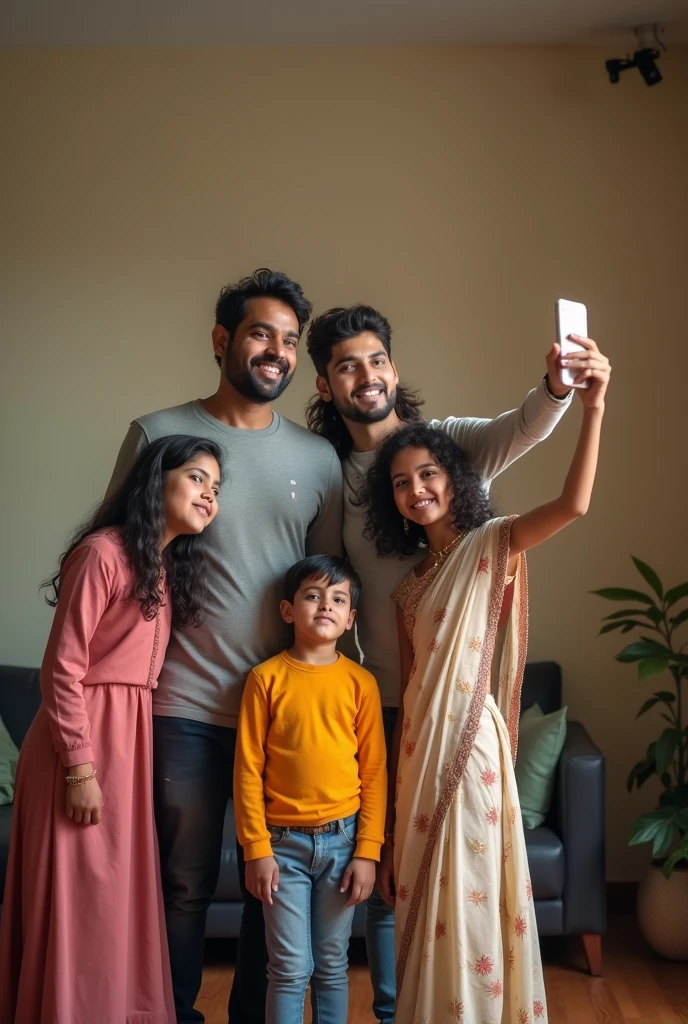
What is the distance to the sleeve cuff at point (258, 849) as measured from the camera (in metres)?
1.89

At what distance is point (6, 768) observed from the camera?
317 cm

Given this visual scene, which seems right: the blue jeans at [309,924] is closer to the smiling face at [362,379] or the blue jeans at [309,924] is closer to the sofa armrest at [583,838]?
the smiling face at [362,379]

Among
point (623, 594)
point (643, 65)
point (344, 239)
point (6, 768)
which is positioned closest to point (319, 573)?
point (623, 594)

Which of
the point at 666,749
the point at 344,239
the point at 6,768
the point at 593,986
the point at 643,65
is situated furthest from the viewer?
the point at 344,239

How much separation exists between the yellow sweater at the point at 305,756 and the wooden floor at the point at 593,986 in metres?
1.03

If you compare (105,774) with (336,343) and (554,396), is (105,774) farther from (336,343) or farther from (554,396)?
(554,396)

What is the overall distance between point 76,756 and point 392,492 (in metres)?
0.78

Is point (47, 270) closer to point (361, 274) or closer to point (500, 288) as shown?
point (361, 274)

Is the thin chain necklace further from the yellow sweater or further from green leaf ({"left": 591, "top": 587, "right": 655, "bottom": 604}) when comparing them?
green leaf ({"left": 591, "top": 587, "right": 655, "bottom": 604})

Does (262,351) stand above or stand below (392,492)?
above

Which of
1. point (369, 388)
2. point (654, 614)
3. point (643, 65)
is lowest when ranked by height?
point (654, 614)

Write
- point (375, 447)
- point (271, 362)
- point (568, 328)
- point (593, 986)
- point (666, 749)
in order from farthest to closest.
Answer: point (666, 749), point (593, 986), point (375, 447), point (271, 362), point (568, 328)

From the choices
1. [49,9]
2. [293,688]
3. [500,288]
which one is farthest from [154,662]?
[49,9]

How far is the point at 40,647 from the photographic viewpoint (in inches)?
146
